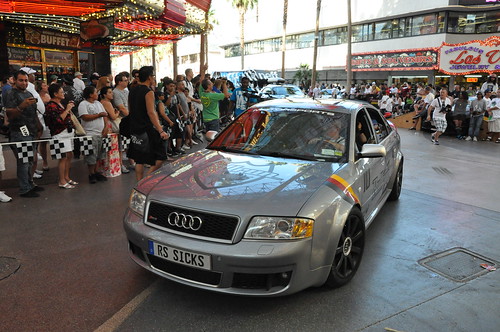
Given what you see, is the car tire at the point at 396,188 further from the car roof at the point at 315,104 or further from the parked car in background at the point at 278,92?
the parked car in background at the point at 278,92

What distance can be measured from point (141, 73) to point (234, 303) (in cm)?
347

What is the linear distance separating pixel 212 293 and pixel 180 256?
618 millimetres

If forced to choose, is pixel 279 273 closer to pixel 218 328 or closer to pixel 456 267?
pixel 218 328

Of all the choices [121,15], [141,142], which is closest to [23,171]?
[141,142]

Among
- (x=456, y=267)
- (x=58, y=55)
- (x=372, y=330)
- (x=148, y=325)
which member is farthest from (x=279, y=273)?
(x=58, y=55)

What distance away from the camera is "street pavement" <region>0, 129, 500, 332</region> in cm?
296

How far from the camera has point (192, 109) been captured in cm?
1092

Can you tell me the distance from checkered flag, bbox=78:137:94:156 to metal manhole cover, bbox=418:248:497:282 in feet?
17.9

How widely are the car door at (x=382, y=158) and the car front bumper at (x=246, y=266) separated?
1.86 metres

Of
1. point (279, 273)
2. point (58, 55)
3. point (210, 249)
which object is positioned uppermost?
point (58, 55)

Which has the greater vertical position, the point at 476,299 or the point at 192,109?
the point at 192,109

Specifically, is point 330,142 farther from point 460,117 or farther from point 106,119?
point 460,117

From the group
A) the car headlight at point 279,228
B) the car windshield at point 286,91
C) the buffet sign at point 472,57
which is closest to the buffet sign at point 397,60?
the buffet sign at point 472,57

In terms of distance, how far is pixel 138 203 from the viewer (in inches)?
131
